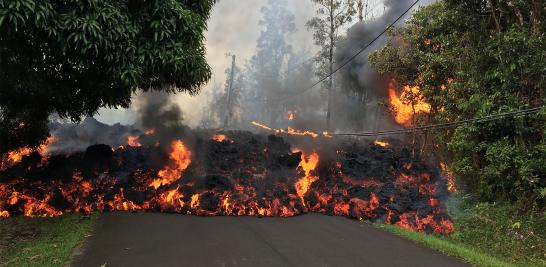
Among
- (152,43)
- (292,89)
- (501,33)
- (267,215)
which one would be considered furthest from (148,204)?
(292,89)

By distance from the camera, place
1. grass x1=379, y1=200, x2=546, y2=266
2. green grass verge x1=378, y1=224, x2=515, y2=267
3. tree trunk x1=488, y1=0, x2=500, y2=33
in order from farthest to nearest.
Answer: tree trunk x1=488, y1=0, x2=500, y2=33 < grass x1=379, y1=200, x2=546, y2=266 < green grass verge x1=378, y1=224, x2=515, y2=267

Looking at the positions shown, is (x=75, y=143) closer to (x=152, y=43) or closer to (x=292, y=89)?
(x=152, y=43)

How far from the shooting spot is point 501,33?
42.4 ft

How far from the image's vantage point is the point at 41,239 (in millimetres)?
10344

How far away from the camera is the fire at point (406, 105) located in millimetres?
20500

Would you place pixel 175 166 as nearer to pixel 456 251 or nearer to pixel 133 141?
pixel 133 141

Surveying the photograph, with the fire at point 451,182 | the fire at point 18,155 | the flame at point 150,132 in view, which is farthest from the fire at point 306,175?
the fire at point 18,155

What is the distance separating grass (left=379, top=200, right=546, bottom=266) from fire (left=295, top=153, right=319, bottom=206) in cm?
418

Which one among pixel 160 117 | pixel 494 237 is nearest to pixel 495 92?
pixel 494 237

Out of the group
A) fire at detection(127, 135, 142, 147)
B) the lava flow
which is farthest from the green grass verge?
fire at detection(127, 135, 142, 147)

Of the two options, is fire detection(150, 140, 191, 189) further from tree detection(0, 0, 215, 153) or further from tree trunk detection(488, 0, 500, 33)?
tree trunk detection(488, 0, 500, 33)

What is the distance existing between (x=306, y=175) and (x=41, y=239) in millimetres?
10730

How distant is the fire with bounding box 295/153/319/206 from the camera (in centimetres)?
1724

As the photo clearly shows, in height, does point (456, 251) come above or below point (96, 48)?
below
